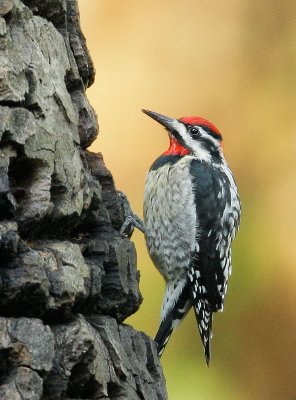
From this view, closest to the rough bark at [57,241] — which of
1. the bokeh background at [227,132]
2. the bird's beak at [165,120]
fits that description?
Answer: the bird's beak at [165,120]

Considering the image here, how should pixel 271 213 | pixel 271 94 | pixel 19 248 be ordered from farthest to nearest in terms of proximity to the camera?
pixel 271 94, pixel 271 213, pixel 19 248

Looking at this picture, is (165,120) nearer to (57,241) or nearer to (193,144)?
(193,144)

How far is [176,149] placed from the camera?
5504 millimetres

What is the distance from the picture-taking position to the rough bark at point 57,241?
2.82m

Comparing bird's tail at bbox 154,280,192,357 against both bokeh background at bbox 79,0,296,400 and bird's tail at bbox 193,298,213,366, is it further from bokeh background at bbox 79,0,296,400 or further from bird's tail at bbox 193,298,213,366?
bokeh background at bbox 79,0,296,400

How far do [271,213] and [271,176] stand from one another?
0.85 feet

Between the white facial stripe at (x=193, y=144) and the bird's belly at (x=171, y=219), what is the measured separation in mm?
193

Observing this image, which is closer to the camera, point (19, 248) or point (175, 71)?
point (19, 248)

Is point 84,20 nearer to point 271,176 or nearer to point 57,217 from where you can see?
point 271,176

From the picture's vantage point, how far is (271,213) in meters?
5.79

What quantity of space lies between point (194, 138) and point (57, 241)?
7.63ft

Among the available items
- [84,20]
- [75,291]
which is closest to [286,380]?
[84,20]

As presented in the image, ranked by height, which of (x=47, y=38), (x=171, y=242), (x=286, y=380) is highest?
(x=47, y=38)

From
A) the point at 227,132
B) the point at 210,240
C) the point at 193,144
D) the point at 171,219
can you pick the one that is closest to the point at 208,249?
the point at 210,240
